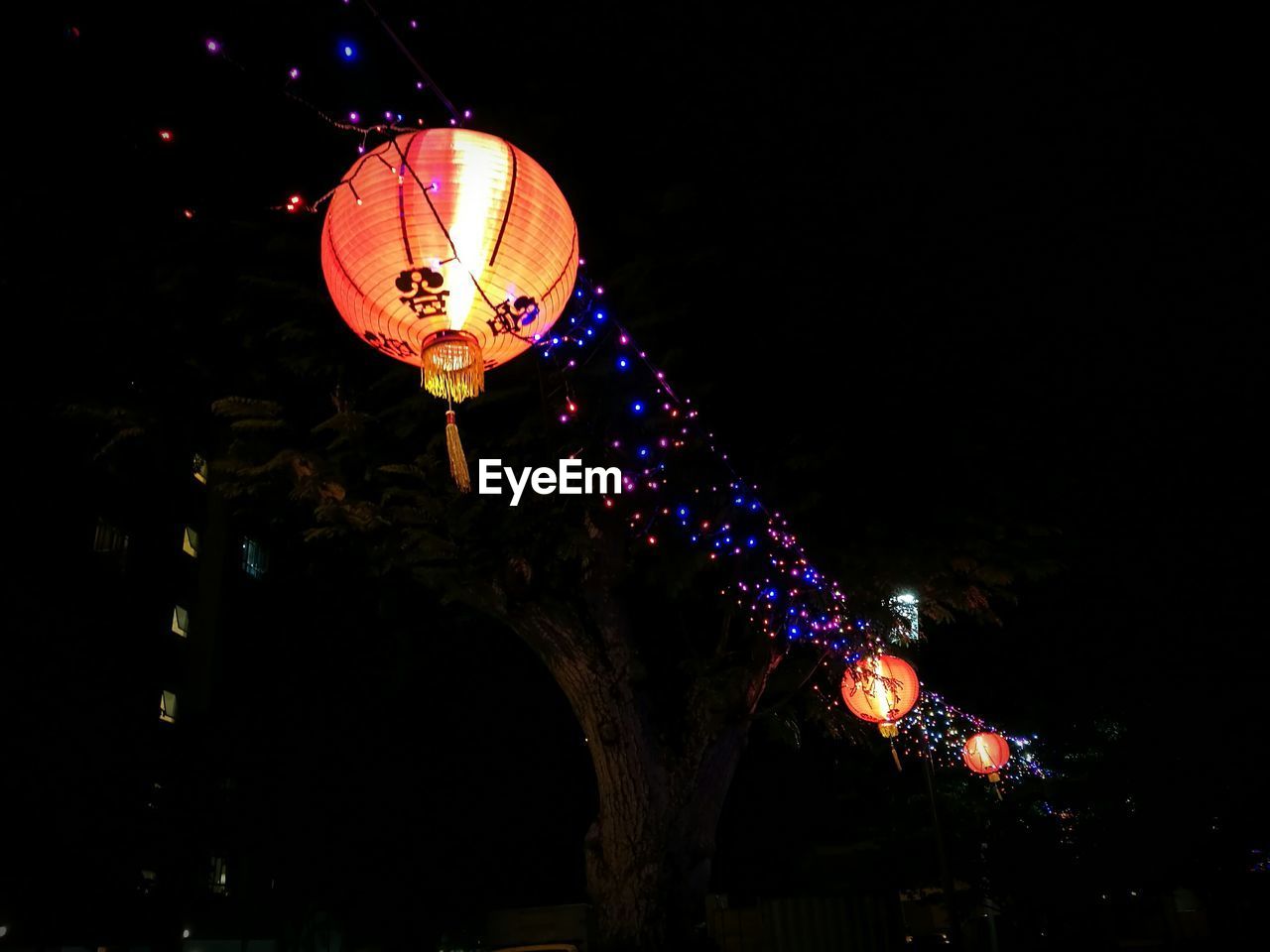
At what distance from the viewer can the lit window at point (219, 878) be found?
18953 mm

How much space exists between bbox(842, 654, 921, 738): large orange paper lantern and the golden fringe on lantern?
5635 mm

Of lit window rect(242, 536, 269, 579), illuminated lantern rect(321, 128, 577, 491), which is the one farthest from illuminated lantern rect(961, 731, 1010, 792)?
lit window rect(242, 536, 269, 579)

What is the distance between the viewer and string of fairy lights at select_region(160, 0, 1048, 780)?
5.91 meters

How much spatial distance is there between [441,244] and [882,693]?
6372mm

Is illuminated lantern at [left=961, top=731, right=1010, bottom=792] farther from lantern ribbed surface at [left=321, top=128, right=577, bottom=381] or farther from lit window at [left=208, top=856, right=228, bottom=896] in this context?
lit window at [left=208, top=856, right=228, bottom=896]

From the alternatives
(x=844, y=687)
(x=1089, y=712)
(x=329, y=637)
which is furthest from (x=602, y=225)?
(x=329, y=637)

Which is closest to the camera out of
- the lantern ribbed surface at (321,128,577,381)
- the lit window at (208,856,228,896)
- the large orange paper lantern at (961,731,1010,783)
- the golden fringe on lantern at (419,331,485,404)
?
the lantern ribbed surface at (321,128,577,381)

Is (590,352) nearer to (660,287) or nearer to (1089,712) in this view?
(660,287)

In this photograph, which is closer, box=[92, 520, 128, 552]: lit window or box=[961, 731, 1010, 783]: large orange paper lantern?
box=[961, 731, 1010, 783]: large orange paper lantern

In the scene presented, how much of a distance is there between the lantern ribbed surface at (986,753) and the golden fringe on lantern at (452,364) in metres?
10.3

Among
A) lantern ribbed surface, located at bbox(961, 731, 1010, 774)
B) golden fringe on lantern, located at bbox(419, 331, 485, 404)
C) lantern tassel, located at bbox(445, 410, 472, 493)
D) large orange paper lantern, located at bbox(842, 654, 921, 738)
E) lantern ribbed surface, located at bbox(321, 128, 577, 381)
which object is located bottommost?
lantern ribbed surface, located at bbox(961, 731, 1010, 774)

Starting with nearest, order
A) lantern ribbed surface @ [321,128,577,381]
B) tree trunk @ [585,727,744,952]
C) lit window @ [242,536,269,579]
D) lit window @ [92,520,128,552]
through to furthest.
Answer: lantern ribbed surface @ [321,128,577,381] → tree trunk @ [585,727,744,952] → lit window @ [92,520,128,552] → lit window @ [242,536,269,579]

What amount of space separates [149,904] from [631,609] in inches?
253

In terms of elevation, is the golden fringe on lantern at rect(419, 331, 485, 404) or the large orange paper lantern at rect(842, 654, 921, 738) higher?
the golden fringe on lantern at rect(419, 331, 485, 404)
